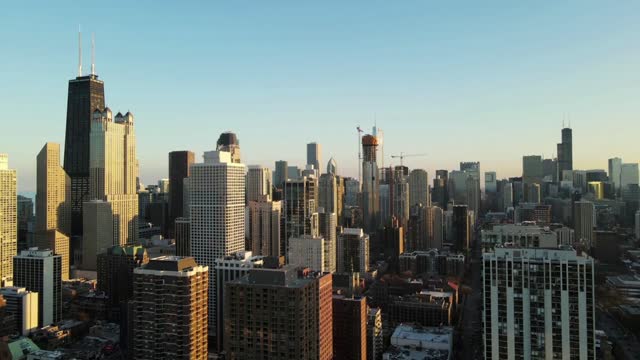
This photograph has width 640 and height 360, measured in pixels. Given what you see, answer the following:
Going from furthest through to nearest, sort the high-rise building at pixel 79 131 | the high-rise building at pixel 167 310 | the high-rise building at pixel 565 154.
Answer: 1. the high-rise building at pixel 565 154
2. the high-rise building at pixel 79 131
3. the high-rise building at pixel 167 310

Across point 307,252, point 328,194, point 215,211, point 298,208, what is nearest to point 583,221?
point 307,252

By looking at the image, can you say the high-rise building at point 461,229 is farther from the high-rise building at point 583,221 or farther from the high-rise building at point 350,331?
the high-rise building at point 350,331

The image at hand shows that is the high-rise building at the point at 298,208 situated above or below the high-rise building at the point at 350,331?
above

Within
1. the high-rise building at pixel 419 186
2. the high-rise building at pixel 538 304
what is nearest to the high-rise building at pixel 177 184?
the high-rise building at pixel 419 186

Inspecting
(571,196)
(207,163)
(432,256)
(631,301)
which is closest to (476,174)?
(571,196)

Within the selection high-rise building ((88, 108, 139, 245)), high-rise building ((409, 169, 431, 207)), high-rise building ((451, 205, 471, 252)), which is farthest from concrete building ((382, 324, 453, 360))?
high-rise building ((409, 169, 431, 207))

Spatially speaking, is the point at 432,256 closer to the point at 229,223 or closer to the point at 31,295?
the point at 229,223
